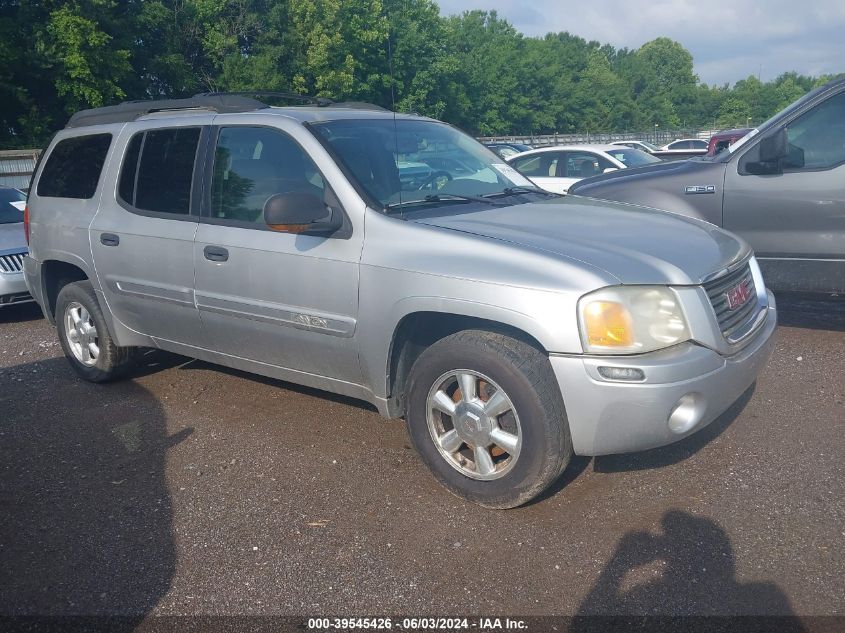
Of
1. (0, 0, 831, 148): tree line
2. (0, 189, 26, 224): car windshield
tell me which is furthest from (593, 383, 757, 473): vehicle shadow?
(0, 0, 831, 148): tree line

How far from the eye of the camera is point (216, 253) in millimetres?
4410

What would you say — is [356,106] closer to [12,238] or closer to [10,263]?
[10,263]

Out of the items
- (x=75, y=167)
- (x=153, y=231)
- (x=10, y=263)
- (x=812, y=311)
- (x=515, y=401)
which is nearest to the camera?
(x=515, y=401)

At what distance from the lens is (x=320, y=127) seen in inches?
168

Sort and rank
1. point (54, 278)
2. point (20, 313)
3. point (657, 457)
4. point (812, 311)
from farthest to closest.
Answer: point (20, 313) → point (812, 311) → point (54, 278) → point (657, 457)

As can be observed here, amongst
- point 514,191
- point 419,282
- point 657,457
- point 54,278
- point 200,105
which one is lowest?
point 657,457

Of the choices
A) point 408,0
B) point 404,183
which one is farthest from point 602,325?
point 408,0

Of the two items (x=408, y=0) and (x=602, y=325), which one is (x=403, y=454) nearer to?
(x=602, y=325)

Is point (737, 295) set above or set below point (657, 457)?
above

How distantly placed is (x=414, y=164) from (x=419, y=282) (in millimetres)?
1042

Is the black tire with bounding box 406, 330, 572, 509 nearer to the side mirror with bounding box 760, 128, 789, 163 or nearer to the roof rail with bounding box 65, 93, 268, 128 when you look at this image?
the roof rail with bounding box 65, 93, 268, 128

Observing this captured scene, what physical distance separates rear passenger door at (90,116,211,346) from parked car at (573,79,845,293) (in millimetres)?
3852

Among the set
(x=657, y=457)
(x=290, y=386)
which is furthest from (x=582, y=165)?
(x=657, y=457)

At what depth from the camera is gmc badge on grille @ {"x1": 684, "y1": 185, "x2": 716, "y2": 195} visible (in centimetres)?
611
